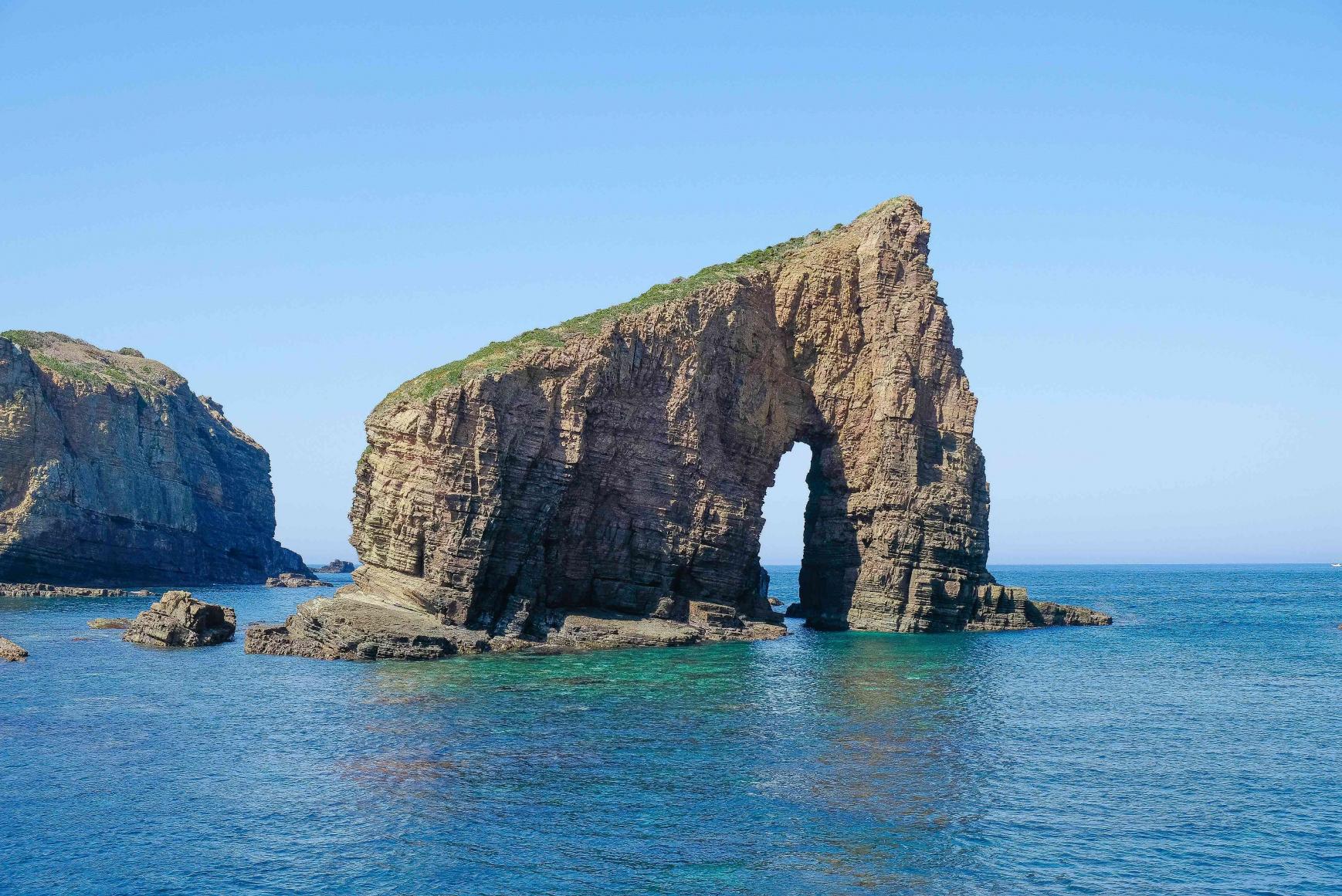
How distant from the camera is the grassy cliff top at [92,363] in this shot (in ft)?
390

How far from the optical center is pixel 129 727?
42.7 metres

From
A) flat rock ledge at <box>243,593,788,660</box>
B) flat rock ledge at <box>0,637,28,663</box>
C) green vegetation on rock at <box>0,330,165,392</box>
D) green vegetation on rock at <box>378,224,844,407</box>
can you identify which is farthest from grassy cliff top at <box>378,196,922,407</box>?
green vegetation on rock at <box>0,330,165,392</box>

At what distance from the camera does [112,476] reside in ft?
383

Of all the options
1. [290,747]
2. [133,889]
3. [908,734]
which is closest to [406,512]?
[290,747]

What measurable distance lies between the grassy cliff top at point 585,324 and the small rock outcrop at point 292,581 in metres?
81.9

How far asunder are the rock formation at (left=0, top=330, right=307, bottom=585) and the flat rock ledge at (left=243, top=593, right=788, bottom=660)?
58602 millimetres

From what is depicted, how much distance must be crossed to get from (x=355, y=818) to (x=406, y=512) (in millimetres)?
33332

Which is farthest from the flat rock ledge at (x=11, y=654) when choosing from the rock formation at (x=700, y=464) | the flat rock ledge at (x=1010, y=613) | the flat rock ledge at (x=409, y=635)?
the flat rock ledge at (x=1010, y=613)

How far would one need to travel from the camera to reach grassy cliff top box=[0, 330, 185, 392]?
11894 centimetres

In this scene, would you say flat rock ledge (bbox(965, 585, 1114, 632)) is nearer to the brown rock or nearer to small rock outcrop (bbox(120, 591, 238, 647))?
small rock outcrop (bbox(120, 591, 238, 647))

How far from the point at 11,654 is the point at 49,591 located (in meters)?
52.4

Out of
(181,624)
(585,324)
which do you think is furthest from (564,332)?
(181,624)

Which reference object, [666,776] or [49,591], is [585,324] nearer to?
→ [666,776]

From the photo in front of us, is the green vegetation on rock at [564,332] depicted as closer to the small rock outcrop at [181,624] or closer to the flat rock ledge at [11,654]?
the small rock outcrop at [181,624]
